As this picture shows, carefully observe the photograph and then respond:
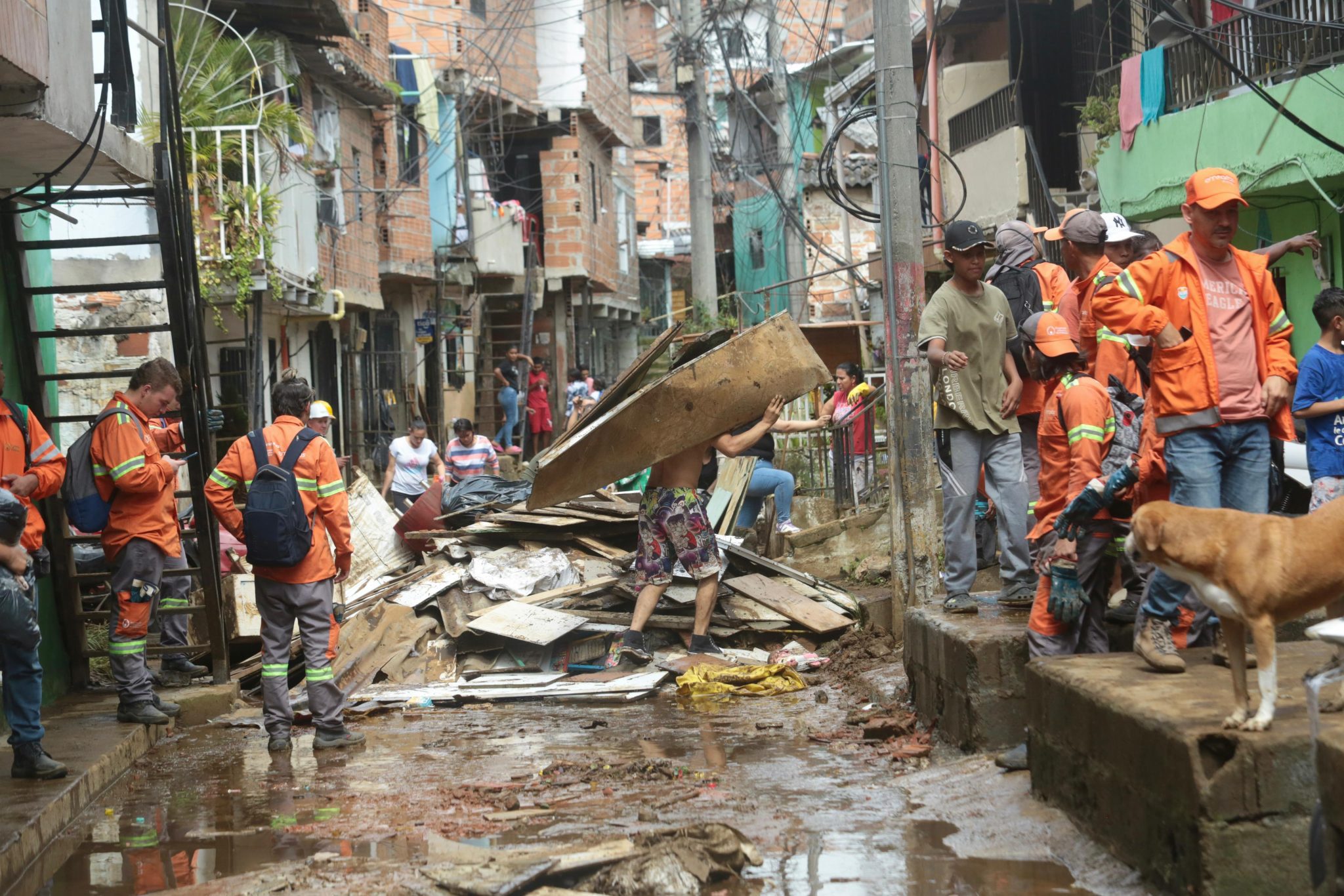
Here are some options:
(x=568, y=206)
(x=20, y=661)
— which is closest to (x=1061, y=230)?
(x=20, y=661)

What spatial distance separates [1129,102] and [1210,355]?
36.2 feet

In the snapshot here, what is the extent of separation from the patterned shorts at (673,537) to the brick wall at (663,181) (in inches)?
1878

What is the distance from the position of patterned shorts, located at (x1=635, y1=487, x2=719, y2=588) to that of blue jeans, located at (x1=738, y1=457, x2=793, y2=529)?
394 cm

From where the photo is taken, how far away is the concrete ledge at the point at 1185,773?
13.5 ft

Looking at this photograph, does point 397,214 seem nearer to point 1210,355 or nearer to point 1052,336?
point 1052,336

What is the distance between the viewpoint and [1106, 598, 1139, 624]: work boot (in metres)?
6.20

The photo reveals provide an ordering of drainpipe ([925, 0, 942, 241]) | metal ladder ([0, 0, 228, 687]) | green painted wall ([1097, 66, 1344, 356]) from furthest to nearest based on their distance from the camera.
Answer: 1. drainpipe ([925, 0, 942, 241])
2. green painted wall ([1097, 66, 1344, 356])
3. metal ladder ([0, 0, 228, 687])

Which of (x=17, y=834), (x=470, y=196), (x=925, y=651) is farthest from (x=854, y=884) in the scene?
(x=470, y=196)

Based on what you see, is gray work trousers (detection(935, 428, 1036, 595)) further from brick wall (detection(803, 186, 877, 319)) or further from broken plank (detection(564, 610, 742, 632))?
brick wall (detection(803, 186, 877, 319))

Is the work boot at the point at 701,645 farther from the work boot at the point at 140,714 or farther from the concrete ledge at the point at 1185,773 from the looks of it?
the concrete ledge at the point at 1185,773

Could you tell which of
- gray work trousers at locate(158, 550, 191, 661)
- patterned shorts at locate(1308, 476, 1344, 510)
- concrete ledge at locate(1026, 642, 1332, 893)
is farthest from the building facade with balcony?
gray work trousers at locate(158, 550, 191, 661)

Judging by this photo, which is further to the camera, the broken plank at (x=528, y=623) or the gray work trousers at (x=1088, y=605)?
the broken plank at (x=528, y=623)

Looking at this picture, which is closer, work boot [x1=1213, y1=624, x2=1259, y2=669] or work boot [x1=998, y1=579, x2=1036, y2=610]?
work boot [x1=1213, y1=624, x2=1259, y2=669]

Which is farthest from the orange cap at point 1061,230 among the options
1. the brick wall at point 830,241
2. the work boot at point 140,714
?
the brick wall at point 830,241
